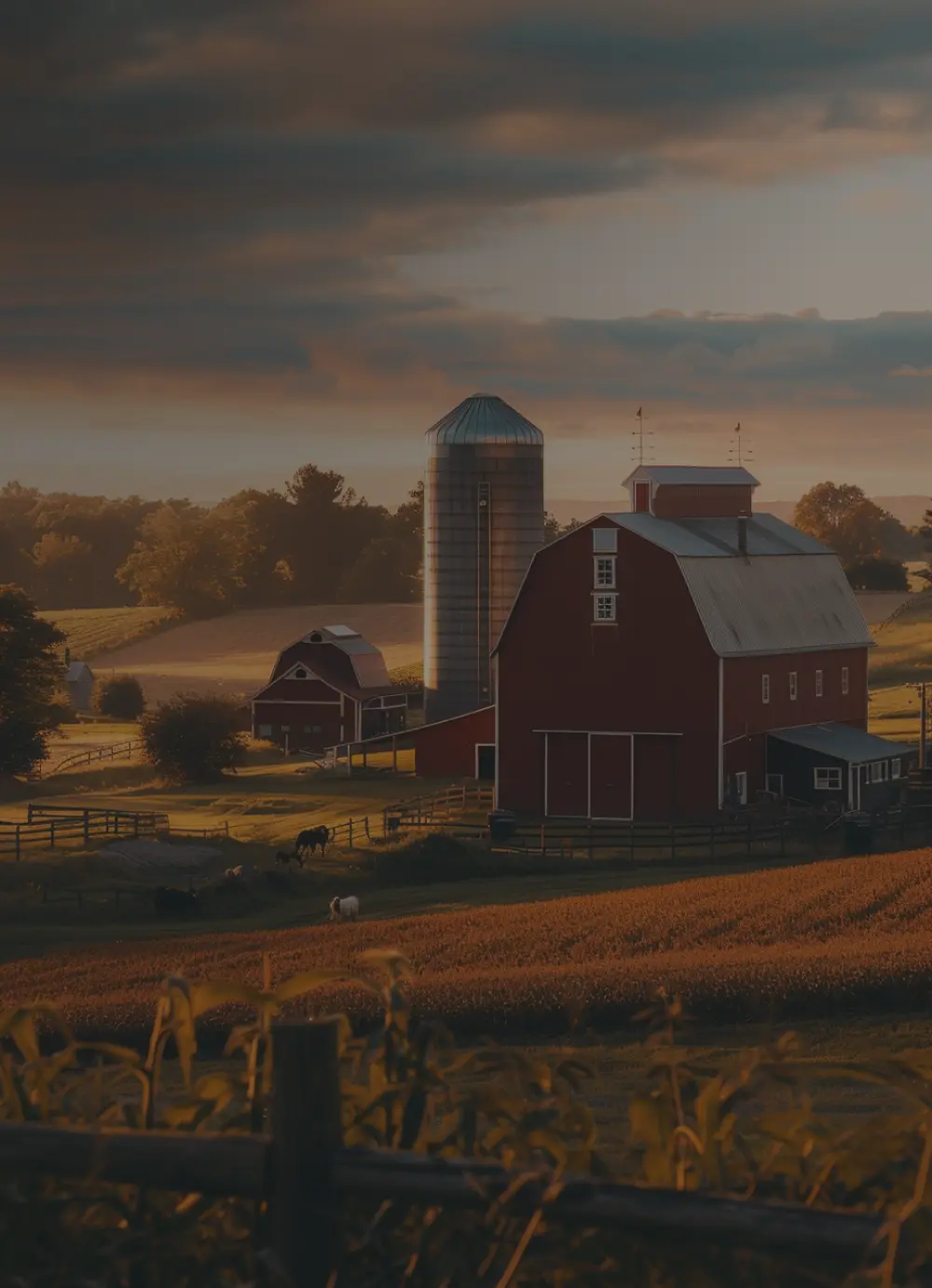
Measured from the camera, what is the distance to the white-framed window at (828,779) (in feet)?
183

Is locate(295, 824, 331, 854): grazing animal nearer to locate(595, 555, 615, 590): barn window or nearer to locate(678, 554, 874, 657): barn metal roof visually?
locate(595, 555, 615, 590): barn window

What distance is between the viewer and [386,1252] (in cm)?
468

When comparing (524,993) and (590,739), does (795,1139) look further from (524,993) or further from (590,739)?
(590,739)

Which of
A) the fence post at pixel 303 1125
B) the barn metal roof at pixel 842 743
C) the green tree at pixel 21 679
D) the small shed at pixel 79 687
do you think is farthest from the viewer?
the small shed at pixel 79 687

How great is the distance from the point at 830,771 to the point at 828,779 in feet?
0.90

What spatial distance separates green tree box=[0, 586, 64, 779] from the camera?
2958 inches

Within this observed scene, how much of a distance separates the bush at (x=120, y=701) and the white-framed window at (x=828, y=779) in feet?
208

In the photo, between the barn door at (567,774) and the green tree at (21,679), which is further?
the green tree at (21,679)

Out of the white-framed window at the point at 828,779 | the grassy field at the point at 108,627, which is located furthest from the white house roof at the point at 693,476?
the grassy field at the point at 108,627

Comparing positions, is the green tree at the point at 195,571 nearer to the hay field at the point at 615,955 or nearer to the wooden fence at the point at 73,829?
the wooden fence at the point at 73,829

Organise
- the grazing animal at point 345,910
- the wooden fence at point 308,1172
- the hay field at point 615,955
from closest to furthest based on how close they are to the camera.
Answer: the wooden fence at point 308,1172
the hay field at point 615,955
the grazing animal at point 345,910

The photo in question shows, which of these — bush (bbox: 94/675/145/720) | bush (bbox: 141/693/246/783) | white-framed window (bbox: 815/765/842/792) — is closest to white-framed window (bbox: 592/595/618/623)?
white-framed window (bbox: 815/765/842/792)

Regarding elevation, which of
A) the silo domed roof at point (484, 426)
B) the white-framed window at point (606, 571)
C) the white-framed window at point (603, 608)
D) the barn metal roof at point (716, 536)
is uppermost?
the silo domed roof at point (484, 426)

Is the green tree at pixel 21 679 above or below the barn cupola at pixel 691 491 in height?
below
